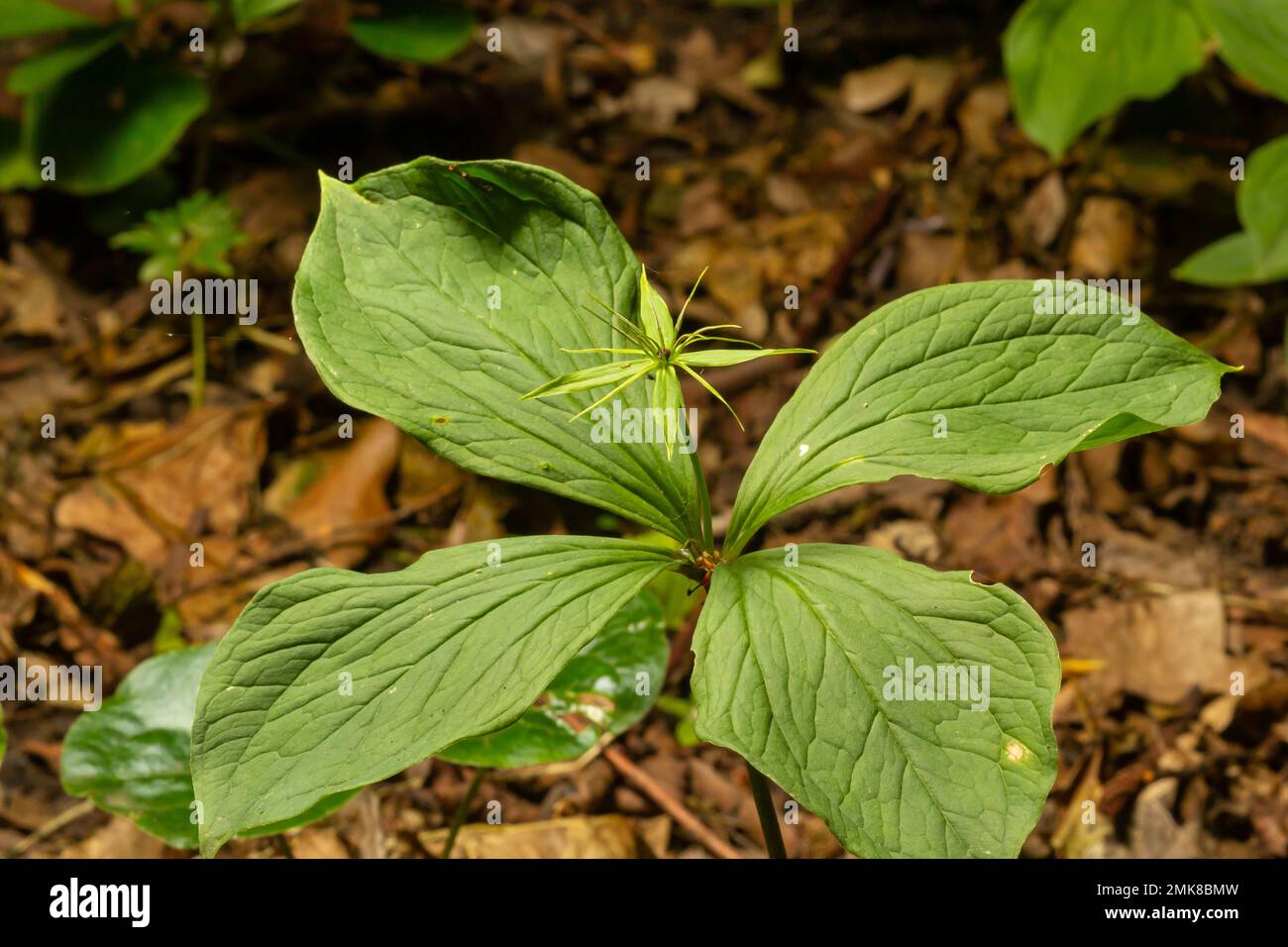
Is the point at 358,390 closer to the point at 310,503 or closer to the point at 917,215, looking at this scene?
the point at 310,503

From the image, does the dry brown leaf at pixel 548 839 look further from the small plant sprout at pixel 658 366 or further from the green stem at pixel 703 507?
the small plant sprout at pixel 658 366

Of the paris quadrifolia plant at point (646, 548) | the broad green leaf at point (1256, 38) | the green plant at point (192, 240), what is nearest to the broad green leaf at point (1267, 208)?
the broad green leaf at point (1256, 38)

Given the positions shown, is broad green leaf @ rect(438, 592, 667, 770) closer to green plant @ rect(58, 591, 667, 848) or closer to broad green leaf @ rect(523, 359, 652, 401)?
green plant @ rect(58, 591, 667, 848)

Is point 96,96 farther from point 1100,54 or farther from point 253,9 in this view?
point 1100,54

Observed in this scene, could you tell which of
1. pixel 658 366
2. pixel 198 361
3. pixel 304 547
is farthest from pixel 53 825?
pixel 658 366

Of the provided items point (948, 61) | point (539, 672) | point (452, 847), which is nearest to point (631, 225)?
point (948, 61)

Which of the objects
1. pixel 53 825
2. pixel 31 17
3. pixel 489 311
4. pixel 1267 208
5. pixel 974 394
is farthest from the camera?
pixel 31 17
